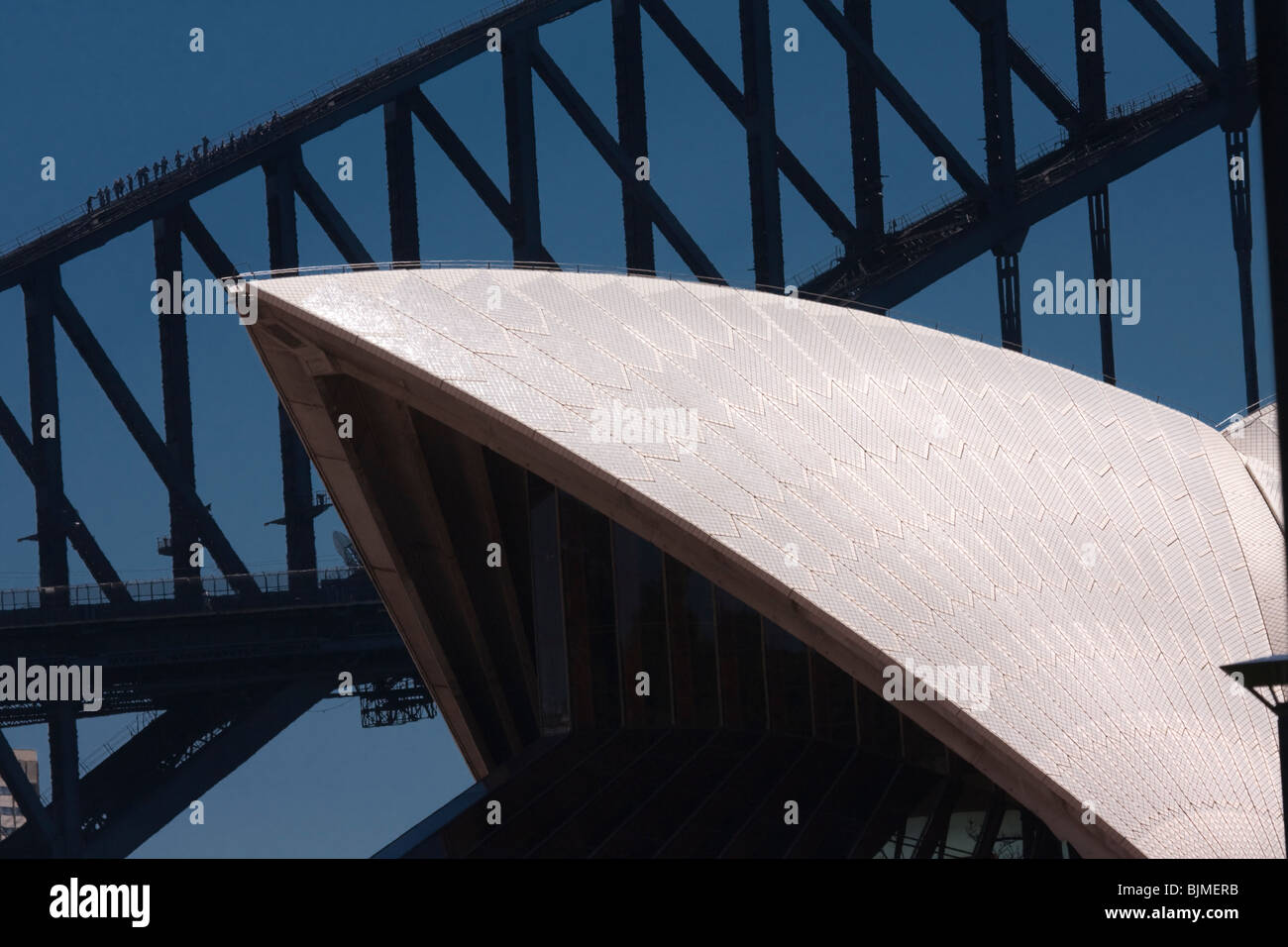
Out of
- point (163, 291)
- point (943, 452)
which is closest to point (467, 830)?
point (943, 452)

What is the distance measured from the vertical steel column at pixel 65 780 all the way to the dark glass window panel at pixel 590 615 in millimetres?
48407

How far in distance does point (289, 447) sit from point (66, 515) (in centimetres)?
1263

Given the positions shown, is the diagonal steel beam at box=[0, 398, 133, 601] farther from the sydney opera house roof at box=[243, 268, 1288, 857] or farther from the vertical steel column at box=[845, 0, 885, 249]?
the sydney opera house roof at box=[243, 268, 1288, 857]

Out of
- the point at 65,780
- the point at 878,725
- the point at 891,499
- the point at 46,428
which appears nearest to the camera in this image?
the point at 891,499

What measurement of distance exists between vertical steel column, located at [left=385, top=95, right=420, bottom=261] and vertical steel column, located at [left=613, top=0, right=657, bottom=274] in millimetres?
11160

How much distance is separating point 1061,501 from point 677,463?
8.21m

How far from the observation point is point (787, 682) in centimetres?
3688

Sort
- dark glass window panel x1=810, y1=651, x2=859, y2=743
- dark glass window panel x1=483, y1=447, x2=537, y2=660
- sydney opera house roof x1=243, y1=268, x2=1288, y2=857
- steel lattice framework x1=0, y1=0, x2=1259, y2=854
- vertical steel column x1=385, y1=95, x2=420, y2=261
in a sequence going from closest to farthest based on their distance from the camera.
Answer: sydney opera house roof x1=243, y1=268, x2=1288, y2=857 < dark glass window panel x1=810, y1=651, x2=859, y2=743 < dark glass window panel x1=483, y1=447, x2=537, y2=660 < steel lattice framework x1=0, y1=0, x2=1259, y2=854 < vertical steel column x1=385, y1=95, x2=420, y2=261

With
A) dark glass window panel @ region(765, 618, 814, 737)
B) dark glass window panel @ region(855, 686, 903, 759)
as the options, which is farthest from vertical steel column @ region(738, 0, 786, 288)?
dark glass window panel @ region(855, 686, 903, 759)

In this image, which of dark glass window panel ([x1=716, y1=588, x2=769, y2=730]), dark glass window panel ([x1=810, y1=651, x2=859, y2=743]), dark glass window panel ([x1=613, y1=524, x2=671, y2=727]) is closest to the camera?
dark glass window panel ([x1=810, y1=651, x2=859, y2=743])

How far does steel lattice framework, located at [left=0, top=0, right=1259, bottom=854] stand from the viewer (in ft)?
287

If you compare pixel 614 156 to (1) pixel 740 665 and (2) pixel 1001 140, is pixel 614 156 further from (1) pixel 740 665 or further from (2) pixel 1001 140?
(1) pixel 740 665

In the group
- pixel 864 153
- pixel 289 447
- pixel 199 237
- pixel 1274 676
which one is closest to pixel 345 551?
pixel 289 447
